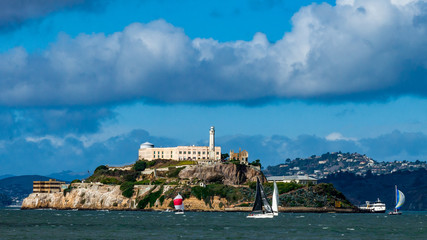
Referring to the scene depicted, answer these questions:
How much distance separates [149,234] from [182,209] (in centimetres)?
9723

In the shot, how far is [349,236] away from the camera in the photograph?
326 feet

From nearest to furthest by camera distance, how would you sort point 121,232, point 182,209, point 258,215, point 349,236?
point 349,236 < point 121,232 < point 258,215 < point 182,209

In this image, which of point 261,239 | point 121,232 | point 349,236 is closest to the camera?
point 261,239

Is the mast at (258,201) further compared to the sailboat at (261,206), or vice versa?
the sailboat at (261,206)

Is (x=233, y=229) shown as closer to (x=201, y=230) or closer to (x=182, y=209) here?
(x=201, y=230)

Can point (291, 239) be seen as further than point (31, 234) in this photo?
No

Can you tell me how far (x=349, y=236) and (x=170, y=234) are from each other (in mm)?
26551

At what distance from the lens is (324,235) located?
333 feet

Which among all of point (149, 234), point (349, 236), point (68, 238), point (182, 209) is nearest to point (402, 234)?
point (349, 236)

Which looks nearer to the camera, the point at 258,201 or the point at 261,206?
the point at 258,201

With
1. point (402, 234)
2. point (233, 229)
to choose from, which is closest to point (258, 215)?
point (233, 229)

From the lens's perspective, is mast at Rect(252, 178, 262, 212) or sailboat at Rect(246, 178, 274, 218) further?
sailboat at Rect(246, 178, 274, 218)

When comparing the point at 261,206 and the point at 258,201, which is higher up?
the point at 258,201

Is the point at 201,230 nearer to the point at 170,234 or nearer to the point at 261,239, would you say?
the point at 170,234
